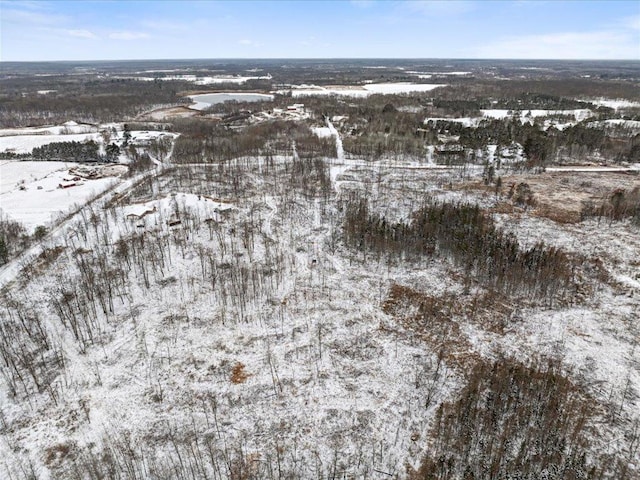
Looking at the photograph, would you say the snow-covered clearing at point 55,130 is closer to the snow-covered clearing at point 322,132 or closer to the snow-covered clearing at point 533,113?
the snow-covered clearing at point 322,132

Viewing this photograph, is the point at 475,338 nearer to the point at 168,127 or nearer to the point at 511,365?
the point at 511,365

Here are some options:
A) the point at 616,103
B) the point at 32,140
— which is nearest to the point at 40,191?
the point at 32,140

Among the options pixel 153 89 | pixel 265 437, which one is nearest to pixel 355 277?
pixel 265 437

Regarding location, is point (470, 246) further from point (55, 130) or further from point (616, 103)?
point (616, 103)

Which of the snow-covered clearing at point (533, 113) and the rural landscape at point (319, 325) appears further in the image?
the snow-covered clearing at point (533, 113)

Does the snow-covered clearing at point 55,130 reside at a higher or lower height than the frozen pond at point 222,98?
lower

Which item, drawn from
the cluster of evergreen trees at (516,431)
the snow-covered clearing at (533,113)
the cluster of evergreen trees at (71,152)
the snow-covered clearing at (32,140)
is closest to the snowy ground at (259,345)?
the cluster of evergreen trees at (516,431)
